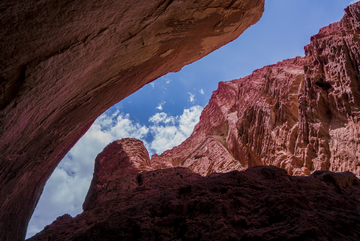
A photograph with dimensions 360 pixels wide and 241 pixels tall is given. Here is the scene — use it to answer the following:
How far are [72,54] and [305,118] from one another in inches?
636

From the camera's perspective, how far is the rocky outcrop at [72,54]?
2.66 metres

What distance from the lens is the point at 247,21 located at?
9281 mm

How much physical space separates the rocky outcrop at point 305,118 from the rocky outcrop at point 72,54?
352 inches

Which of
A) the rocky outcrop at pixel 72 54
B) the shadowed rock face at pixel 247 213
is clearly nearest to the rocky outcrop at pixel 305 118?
the shadowed rock face at pixel 247 213

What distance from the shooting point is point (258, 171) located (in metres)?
5.79

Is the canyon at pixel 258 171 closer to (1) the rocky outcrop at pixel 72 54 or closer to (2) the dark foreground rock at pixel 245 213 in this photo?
(2) the dark foreground rock at pixel 245 213

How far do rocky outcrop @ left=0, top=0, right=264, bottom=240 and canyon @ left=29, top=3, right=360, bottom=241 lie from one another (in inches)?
107

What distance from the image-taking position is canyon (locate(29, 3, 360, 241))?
3.25m

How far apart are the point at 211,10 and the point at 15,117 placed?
23.0 feet

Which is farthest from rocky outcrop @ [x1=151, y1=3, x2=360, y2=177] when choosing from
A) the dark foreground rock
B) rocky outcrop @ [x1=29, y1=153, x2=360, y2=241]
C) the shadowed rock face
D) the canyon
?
the dark foreground rock

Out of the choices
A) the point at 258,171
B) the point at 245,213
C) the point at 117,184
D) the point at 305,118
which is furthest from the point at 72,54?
the point at 305,118

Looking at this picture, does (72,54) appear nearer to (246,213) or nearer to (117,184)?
(246,213)

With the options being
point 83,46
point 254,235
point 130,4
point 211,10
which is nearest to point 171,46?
point 211,10

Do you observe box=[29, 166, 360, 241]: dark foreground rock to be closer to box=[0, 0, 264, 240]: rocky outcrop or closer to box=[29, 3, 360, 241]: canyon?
box=[29, 3, 360, 241]: canyon
